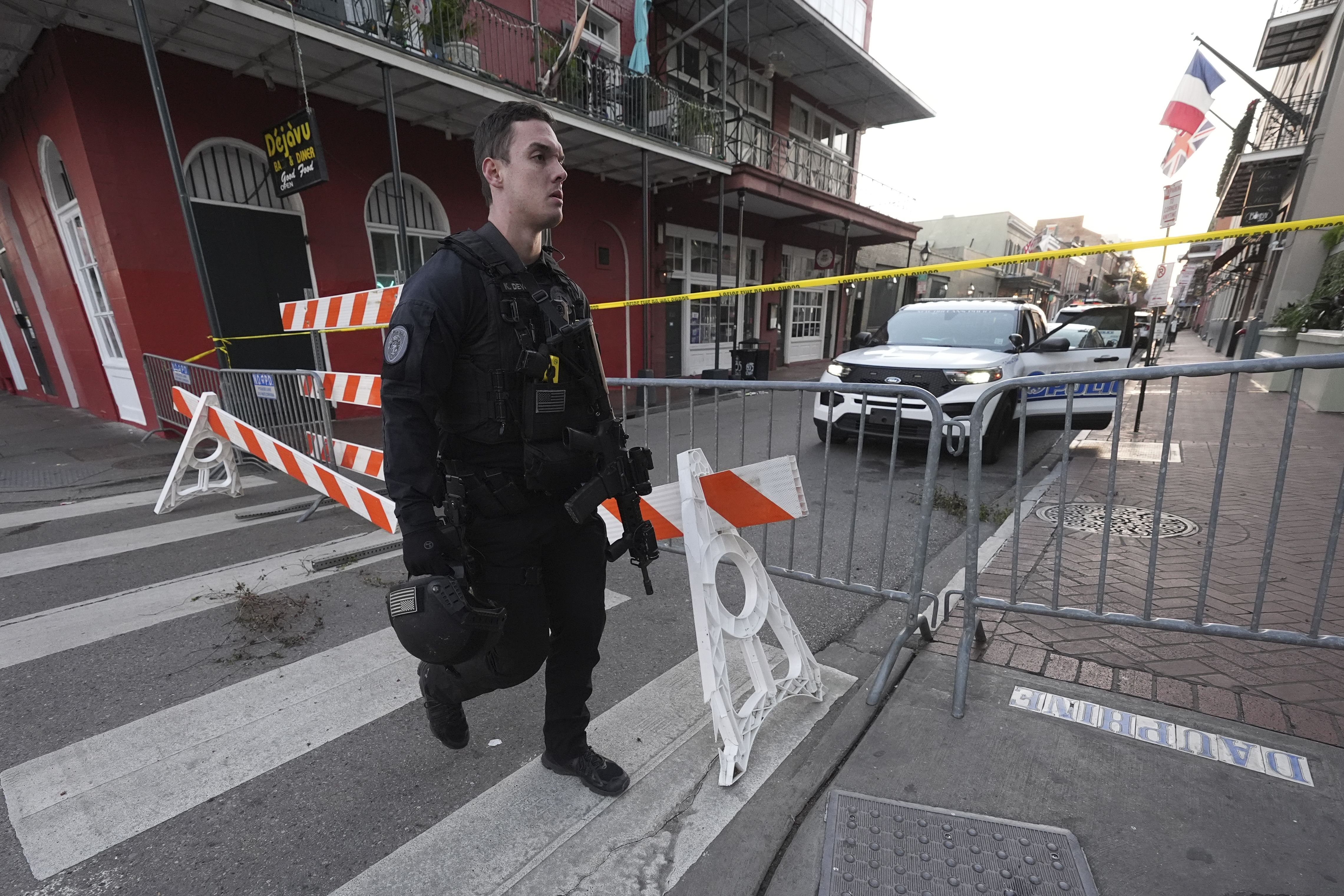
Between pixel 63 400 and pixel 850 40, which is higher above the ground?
pixel 850 40

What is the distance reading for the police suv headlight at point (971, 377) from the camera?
5793 millimetres

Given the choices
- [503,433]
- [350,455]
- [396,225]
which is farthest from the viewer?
[396,225]

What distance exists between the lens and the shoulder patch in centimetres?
152

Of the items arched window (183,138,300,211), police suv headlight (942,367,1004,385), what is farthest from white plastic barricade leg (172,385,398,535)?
police suv headlight (942,367,1004,385)

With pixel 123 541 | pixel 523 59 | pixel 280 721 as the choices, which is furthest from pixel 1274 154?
pixel 123 541

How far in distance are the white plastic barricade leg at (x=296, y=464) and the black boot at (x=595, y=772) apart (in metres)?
1.88

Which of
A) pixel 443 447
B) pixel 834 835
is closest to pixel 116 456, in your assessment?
pixel 443 447

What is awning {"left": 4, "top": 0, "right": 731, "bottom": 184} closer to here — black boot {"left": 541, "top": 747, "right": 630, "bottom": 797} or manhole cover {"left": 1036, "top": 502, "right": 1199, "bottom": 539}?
black boot {"left": 541, "top": 747, "right": 630, "bottom": 797}

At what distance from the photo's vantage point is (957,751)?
6.90ft

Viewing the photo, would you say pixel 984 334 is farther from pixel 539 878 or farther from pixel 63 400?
pixel 63 400

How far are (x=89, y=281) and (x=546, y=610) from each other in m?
10.2

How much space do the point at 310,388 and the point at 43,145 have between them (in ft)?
22.5

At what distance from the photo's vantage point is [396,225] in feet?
29.6

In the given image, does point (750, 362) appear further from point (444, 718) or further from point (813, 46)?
point (444, 718)
